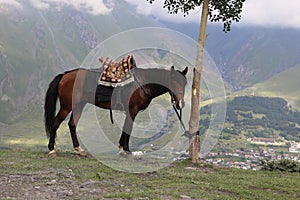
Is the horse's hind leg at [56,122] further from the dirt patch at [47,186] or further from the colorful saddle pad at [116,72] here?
the dirt patch at [47,186]

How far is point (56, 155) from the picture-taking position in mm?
14906

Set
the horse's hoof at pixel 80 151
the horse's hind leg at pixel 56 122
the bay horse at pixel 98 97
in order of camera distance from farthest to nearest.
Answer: the horse's hoof at pixel 80 151
the horse's hind leg at pixel 56 122
the bay horse at pixel 98 97

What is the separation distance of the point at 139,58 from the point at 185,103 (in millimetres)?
2103

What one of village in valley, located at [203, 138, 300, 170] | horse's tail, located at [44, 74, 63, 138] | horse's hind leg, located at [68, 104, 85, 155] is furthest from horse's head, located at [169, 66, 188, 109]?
horse's tail, located at [44, 74, 63, 138]

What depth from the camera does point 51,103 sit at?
49.8ft

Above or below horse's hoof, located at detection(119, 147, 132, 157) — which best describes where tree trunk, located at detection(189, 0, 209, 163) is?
above

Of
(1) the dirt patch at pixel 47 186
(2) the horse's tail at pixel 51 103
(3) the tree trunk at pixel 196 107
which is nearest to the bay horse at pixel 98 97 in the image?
→ (2) the horse's tail at pixel 51 103

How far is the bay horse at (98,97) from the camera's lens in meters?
13.0

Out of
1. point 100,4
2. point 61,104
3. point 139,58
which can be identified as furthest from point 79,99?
point 100,4

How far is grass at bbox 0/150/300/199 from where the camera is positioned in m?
9.62

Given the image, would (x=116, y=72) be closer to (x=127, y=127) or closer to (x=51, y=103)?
(x=127, y=127)

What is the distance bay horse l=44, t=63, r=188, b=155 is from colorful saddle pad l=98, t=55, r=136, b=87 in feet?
0.65

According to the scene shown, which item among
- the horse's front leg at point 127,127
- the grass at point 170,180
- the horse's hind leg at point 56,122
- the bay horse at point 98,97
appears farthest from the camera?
the horse's hind leg at point 56,122

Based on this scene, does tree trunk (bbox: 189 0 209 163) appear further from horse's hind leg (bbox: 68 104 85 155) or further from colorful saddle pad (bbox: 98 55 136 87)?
horse's hind leg (bbox: 68 104 85 155)
